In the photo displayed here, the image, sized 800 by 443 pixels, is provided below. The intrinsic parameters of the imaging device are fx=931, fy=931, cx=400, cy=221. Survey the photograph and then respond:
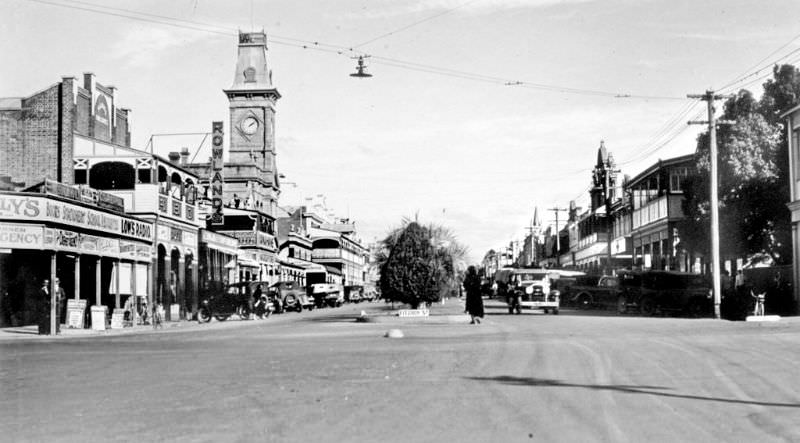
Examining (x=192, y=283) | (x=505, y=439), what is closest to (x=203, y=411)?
(x=505, y=439)

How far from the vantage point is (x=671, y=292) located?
39.3 m

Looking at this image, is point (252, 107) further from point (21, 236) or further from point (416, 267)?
point (21, 236)

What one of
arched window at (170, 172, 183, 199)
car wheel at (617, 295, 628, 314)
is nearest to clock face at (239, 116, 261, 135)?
arched window at (170, 172, 183, 199)

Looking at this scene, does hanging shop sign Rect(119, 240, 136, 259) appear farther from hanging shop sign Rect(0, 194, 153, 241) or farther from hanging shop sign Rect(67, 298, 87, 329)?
hanging shop sign Rect(67, 298, 87, 329)

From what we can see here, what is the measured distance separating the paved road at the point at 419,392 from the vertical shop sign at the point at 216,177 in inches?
1639

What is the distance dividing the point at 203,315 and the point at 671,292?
68.4ft

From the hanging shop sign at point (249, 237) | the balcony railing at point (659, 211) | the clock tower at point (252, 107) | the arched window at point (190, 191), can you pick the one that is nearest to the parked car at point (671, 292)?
the balcony railing at point (659, 211)

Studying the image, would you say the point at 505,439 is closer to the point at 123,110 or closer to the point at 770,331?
the point at 770,331

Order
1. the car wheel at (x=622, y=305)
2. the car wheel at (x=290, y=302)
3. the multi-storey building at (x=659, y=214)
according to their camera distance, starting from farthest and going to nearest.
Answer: the multi-storey building at (x=659, y=214)
the car wheel at (x=290, y=302)
the car wheel at (x=622, y=305)

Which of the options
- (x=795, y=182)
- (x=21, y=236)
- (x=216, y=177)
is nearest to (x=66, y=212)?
(x=21, y=236)

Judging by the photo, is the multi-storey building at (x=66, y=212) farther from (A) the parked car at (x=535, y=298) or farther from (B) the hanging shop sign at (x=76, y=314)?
(A) the parked car at (x=535, y=298)

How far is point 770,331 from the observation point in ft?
78.2

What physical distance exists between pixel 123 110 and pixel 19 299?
2827cm

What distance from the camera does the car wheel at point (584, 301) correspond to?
171 feet
